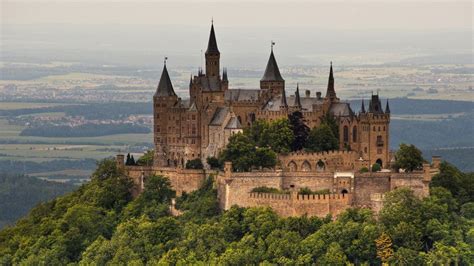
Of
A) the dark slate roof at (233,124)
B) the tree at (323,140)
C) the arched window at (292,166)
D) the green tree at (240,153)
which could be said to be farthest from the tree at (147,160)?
the tree at (323,140)

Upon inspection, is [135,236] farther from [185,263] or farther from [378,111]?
[378,111]

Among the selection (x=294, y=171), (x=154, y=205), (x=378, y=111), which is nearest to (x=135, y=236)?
(x=154, y=205)

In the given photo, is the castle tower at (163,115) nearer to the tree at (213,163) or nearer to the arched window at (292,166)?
the tree at (213,163)

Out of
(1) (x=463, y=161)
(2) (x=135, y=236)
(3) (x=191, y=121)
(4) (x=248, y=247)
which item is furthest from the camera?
(1) (x=463, y=161)

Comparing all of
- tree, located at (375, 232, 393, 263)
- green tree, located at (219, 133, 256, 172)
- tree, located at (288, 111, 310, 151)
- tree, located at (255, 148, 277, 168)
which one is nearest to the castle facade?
tree, located at (288, 111, 310, 151)

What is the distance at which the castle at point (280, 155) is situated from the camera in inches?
2751

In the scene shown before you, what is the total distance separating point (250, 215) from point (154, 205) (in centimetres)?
762

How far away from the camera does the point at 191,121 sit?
78500 millimetres

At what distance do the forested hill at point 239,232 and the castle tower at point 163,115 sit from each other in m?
2.57

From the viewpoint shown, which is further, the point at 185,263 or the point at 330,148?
the point at 330,148

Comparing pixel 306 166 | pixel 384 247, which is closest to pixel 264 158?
pixel 306 166

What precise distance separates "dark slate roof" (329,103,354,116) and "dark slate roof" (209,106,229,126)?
5672 mm

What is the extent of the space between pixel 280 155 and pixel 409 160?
22.5 ft

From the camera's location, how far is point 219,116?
7781cm
